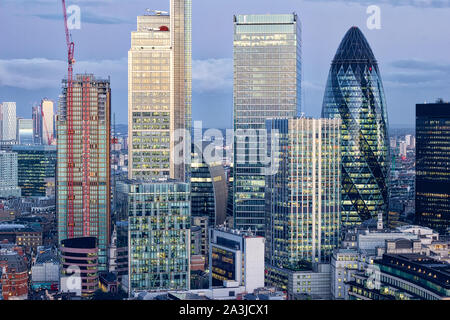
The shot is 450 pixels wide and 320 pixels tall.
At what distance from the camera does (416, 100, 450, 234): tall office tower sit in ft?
235

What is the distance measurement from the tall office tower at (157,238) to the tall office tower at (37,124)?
134 feet

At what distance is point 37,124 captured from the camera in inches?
3656

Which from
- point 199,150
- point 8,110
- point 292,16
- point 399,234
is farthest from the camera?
point 8,110

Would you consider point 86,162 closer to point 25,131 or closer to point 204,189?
point 204,189

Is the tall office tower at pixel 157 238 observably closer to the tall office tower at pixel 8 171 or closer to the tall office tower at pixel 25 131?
the tall office tower at pixel 25 131

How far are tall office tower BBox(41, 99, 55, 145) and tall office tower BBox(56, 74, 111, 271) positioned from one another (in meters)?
23.7

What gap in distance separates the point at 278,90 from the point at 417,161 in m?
16.8

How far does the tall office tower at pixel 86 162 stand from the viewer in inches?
2409

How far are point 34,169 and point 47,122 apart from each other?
13.4 meters

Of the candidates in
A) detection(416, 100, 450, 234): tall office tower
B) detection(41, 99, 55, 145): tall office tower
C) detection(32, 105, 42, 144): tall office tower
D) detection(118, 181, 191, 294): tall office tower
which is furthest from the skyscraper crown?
detection(118, 181, 191, 294): tall office tower

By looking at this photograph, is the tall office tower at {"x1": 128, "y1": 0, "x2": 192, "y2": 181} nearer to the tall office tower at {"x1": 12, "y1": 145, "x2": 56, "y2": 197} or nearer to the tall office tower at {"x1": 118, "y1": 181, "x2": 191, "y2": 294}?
the tall office tower at {"x1": 118, "y1": 181, "x2": 191, "y2": 294}

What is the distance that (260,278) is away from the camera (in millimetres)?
43188

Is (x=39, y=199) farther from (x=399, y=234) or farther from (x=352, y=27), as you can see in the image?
(x=399, y=234)
